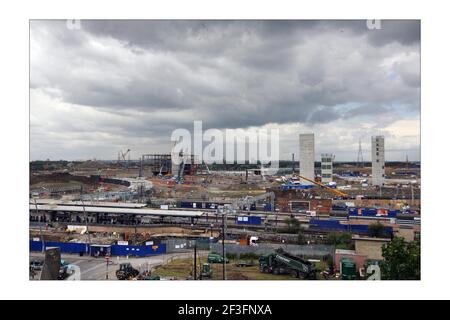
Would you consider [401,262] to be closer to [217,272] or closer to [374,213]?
[217,272]

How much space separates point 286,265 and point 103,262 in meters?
2.36

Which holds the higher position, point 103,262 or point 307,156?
point 307,156

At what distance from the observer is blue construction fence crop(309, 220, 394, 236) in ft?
18.0

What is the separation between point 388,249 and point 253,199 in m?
5.27

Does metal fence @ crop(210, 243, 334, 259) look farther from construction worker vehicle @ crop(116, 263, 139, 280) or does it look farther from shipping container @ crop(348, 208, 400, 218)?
shipping container @ crop(348, 208, 400, 218)

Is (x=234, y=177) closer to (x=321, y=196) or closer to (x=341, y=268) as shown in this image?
(x=321, y=196)

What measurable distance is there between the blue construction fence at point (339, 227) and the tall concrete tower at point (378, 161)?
1.99m

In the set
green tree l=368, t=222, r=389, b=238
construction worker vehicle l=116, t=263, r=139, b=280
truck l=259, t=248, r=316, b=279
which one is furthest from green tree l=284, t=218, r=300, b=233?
construction worker vehicle l=116, t=263, r=139, b=280

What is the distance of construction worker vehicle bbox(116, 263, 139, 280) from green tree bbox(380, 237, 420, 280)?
2749 mm

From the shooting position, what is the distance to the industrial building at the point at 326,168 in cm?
895

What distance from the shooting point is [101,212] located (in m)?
6.52

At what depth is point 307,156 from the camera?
7.88m

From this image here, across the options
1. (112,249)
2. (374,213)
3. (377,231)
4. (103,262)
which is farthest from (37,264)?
(374,213)

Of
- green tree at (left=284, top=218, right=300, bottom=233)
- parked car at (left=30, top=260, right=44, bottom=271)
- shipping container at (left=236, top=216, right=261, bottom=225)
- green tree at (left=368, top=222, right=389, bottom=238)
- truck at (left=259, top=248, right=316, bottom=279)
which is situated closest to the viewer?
parked car at (left=30, top=260, right=44, bottom=271)
